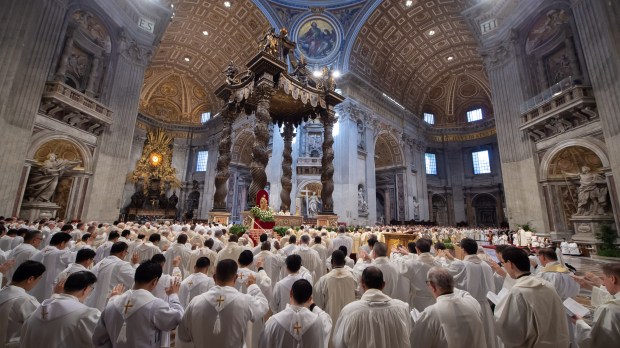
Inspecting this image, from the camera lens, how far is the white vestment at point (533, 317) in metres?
1.80

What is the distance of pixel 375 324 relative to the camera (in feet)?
5.71

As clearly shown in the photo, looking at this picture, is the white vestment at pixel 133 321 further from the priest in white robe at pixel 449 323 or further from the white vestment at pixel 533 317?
the white vestment at pixel 533 317

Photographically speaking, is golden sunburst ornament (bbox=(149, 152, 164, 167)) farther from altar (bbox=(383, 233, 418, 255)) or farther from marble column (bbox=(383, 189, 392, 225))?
altar (bbox=(383, 233, 418, 255))

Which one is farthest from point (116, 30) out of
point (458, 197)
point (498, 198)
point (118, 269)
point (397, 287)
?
point (498, 198)

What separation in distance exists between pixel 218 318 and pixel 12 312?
1508 millimetres

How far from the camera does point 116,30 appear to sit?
476 inches

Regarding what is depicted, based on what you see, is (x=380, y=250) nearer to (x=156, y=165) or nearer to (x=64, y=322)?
(x=64, y=322)

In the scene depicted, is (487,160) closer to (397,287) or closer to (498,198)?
(498,198)

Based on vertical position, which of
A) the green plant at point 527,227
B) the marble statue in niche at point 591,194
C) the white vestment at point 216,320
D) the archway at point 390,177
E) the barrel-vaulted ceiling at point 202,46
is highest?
the barrel-vaulted ceiling at point 202,46

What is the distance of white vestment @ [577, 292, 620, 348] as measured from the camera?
64.4 inches

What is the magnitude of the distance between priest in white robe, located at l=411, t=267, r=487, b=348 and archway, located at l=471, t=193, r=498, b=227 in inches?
1035

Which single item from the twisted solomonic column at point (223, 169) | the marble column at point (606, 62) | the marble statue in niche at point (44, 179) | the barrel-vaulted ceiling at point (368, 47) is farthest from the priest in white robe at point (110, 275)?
the barrel-vaulted ceiling at point (368, 47)

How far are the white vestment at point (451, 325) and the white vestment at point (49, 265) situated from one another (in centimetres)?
455

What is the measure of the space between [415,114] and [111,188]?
24.4 metres
